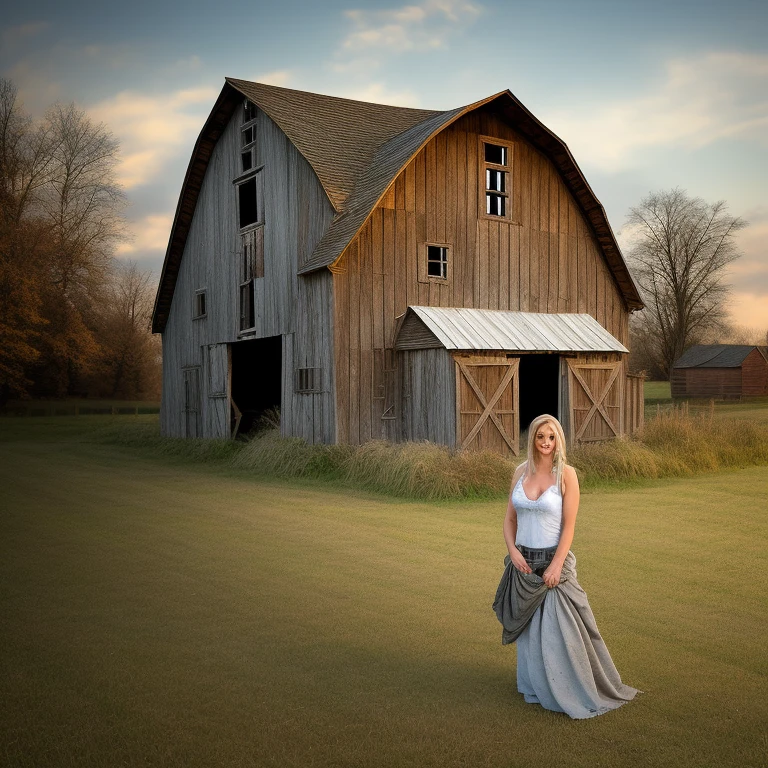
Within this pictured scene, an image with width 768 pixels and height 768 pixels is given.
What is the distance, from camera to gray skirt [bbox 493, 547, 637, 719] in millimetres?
4891

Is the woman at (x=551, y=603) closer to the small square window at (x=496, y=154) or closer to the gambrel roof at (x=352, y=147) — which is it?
the gambrel roof at (x=352, y=147)

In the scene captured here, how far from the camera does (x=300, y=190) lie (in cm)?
1919

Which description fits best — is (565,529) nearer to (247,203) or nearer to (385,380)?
(385,380)

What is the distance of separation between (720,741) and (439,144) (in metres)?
16.3

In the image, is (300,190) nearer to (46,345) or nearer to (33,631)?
(33,631)

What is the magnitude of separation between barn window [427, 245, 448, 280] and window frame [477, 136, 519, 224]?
55.6 inches

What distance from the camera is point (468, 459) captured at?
14.5 metres

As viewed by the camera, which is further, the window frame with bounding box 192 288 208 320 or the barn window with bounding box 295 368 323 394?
the window frame with bounding box 192 288 208 320

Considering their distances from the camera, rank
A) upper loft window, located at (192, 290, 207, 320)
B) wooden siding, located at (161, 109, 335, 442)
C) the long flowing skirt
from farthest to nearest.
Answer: upper loft window, located at (192, 290, 207, 320), wooden siding, located at (161, 109, 335, 442), the long flowing skirt

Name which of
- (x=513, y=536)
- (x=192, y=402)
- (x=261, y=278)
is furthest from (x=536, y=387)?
(x=513, y=536)

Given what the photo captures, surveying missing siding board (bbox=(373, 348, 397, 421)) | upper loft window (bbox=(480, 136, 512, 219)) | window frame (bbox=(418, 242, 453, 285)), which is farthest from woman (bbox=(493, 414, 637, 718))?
upper loft window (bbox=(480, 136, 512, 219))

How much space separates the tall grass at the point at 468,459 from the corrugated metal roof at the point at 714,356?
33.3m

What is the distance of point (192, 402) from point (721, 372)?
39082mm

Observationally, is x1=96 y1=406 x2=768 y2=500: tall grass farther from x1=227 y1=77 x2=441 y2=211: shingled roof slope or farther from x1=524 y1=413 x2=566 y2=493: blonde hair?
x1=524 y1=413 x2=566 y2=493: blonde hair
